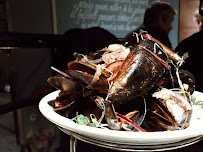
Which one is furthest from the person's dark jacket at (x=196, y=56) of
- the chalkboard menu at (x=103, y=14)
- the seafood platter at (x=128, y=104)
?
the seafood platter at (x=128, y=104)

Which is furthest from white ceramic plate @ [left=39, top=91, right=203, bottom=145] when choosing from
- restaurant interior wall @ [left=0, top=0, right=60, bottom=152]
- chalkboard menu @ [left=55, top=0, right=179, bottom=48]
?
chalkboard menu @ [left=55, top=0, right=179, bottom=48]

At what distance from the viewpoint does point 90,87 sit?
0.56 meters

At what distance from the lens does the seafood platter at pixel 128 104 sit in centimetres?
39

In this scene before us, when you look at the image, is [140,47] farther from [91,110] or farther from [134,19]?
[134,19]

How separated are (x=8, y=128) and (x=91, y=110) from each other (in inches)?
14.1

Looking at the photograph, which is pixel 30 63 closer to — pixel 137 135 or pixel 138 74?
pixel 138 74

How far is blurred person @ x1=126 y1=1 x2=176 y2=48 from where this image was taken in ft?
6.12

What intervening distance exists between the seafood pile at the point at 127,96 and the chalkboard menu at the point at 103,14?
32.8 inches

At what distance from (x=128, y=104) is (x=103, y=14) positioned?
1205 mm

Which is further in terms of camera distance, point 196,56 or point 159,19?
point 159,19

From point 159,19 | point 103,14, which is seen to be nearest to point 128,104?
point 103,14

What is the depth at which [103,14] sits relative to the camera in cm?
158

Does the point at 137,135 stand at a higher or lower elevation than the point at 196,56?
higher

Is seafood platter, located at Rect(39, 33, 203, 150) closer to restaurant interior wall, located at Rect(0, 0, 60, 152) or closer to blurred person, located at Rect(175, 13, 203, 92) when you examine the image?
restaurant interior wall, located at Rect(0, 0, 60, 152)
